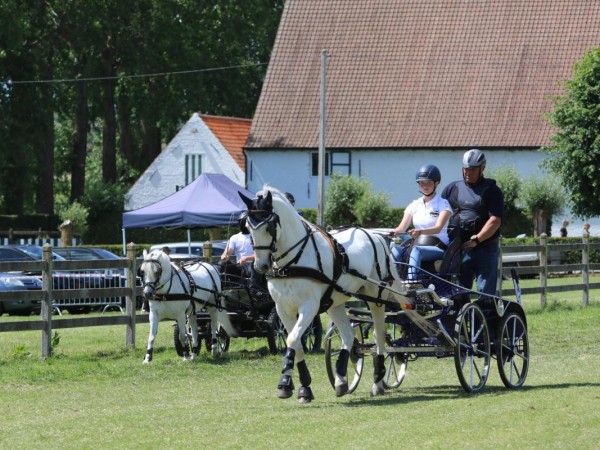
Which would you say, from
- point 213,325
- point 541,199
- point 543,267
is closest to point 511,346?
point 213,325

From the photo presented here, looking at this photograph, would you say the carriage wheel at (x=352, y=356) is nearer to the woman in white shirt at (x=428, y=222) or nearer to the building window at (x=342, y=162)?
the woman in white shirt at (x=428, y=222)

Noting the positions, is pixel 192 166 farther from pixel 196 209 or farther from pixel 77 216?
pixel 196 209

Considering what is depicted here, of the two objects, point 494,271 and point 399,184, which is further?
point 399,184

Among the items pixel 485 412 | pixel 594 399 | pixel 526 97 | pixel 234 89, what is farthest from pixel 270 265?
pixel 234 89

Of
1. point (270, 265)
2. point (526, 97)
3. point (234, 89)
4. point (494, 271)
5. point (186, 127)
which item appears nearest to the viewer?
point (270, 265)

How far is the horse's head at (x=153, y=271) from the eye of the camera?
1762cm

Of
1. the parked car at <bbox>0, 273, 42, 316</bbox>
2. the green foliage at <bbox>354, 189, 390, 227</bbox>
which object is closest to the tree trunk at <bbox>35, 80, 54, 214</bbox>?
the green foliage at <bbox>354, 189, 390, 227</bbox>

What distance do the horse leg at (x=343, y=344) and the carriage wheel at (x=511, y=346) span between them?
5.03ft

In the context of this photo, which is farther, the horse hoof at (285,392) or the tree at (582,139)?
the tree at (582,139)

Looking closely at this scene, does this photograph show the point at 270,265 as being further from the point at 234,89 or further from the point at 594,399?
the point at 234,89

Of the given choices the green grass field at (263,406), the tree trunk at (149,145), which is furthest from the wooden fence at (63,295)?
the tree trunk at (149,145)

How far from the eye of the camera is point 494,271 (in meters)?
13.8

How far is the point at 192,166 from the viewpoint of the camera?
196 ft

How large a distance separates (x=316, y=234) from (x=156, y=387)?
3.34m
